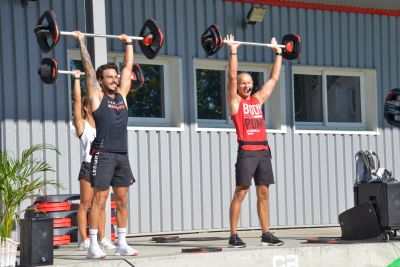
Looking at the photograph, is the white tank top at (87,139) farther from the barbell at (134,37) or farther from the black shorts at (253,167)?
the black shorts at (253,167)

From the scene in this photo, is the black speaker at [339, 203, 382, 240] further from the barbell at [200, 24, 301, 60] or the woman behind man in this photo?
the woman behind man

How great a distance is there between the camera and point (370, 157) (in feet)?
31.6

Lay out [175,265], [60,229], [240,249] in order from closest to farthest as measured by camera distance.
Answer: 1. [175,265]
2. [240,249]
3. [60,229]

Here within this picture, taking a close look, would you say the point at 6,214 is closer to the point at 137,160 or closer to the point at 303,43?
the point at 137,160

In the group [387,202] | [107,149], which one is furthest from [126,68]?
[387,202]

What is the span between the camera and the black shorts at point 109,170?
7816mm

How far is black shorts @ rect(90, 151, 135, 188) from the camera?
308 inches

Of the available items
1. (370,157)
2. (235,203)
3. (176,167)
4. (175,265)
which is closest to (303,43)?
(176,167)

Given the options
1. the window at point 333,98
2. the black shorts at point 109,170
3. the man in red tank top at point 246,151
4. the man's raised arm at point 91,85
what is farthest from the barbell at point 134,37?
the window at point 333,98

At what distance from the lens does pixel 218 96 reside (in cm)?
1236

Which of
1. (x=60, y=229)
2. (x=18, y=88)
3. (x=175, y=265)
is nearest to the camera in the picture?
(x=175, y=265)

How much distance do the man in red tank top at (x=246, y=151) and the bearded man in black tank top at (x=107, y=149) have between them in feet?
3.75

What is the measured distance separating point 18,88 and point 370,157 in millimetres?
3988

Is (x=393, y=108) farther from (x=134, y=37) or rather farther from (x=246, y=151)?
(x=134, y=37)
